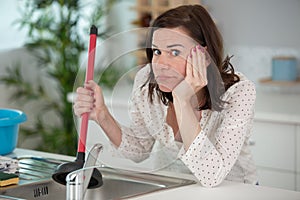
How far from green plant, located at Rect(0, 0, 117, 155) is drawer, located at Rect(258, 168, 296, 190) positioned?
1324mm

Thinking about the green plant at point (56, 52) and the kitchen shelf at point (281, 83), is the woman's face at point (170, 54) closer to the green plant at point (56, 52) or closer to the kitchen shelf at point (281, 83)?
the kitchen shelf at point (281, 83)

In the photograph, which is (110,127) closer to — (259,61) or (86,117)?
(86,117)

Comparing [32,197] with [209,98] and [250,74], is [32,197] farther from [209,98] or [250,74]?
[250,74]

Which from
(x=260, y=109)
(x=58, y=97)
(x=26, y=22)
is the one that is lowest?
(x=58, y=97)

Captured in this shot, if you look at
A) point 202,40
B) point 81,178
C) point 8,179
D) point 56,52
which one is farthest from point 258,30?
point 81,178

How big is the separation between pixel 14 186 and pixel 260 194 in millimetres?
632

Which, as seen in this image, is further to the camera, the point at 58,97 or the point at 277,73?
the point at 58,97

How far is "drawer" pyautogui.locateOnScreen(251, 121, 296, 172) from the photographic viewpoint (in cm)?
286

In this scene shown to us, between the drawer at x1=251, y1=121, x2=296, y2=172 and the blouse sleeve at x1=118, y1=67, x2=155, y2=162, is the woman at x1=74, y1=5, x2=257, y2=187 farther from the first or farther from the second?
the drawer at x1=251, y1=121, x2=296, y2=172

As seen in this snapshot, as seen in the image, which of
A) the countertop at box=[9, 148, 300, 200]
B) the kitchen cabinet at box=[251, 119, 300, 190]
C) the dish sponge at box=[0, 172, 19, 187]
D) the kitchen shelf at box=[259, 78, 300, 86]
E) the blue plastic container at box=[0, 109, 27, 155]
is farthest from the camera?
the kitchen shelf at box=[259, 78, 300, 86]

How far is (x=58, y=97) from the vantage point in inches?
166

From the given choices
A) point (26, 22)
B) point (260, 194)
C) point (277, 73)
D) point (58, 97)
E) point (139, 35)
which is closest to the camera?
point (260, 194)

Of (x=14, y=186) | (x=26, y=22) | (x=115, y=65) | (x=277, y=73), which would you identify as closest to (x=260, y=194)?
(x=115, y=65)

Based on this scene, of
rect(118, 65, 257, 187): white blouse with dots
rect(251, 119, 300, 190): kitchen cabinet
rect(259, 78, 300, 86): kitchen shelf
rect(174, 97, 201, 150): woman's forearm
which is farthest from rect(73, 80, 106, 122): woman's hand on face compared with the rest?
rect(259, 78, 300, 86): kitchen shelf
